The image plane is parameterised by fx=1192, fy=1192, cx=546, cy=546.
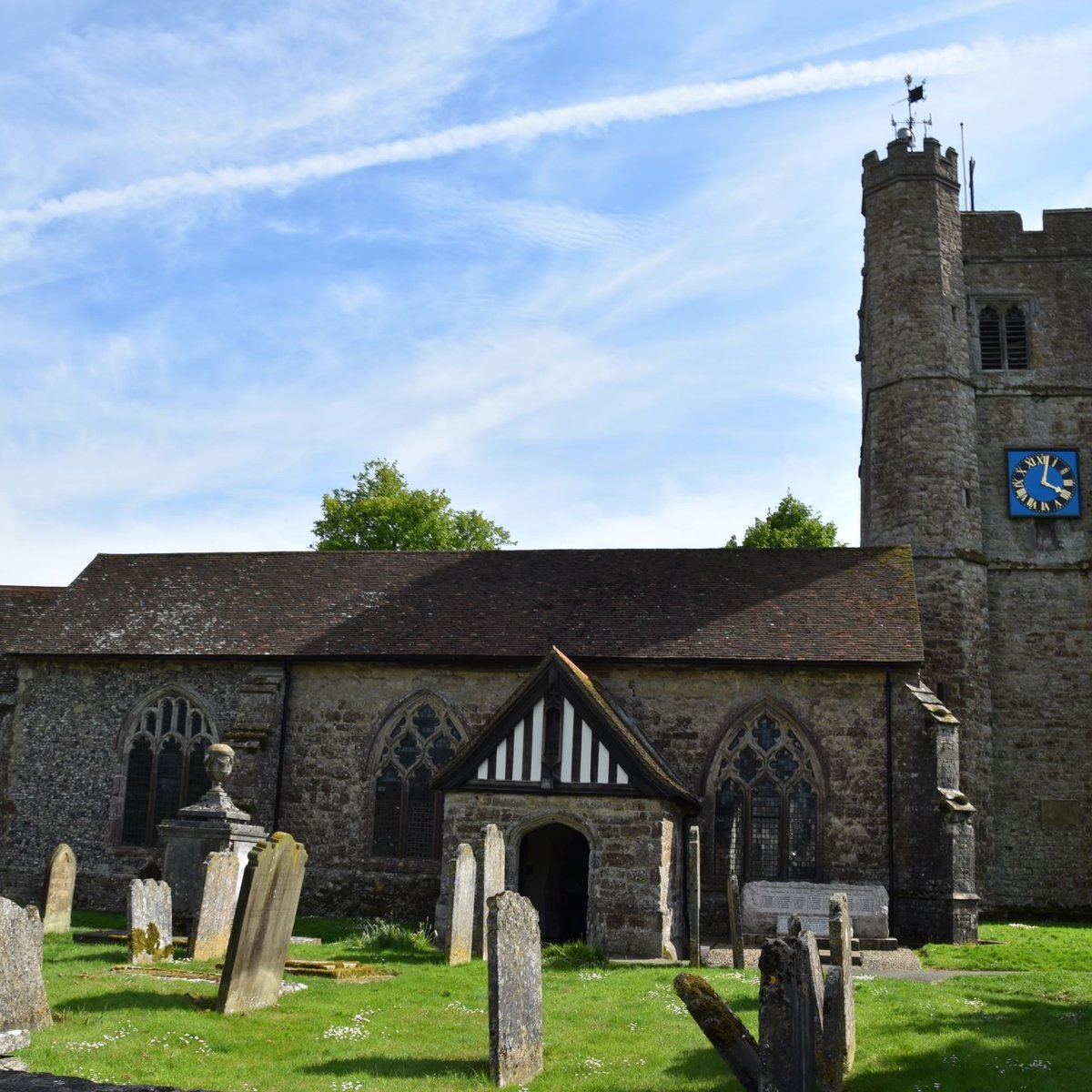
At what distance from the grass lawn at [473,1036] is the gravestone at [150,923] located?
0.51 m

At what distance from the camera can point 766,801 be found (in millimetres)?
20188

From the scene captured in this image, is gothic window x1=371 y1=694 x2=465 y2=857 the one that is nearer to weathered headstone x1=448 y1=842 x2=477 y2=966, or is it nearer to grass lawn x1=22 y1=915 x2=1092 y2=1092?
weathered headstone x1=448 y1=842 x2=477 y2=966

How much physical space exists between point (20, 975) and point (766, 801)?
13.2 metres

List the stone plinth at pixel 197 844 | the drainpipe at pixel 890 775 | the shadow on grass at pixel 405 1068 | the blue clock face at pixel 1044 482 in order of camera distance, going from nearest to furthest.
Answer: the shadow on grass at pixel 405 1068
the stone plinth at pixel 197 844
the drainpipe at pixel 890 775
the blue clock face at pixel 1044 482

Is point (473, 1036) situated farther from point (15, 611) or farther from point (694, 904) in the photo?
point (15, 611)

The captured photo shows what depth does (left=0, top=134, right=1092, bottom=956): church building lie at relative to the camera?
19.1m

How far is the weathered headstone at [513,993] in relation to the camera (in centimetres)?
881

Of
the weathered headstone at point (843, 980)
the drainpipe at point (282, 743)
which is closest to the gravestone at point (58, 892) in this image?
the drainpipe at point (282, 743)

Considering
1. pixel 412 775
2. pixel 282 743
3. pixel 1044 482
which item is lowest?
pixel 412 775

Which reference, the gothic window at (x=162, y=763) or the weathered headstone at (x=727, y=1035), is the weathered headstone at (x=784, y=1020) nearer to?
the weathered headstone at (x=727, y=1035)

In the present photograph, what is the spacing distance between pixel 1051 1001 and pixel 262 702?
562 inches

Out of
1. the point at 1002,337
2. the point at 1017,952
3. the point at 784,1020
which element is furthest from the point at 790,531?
the point at 784,1020

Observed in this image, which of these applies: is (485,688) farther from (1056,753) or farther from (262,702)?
(1056,753)

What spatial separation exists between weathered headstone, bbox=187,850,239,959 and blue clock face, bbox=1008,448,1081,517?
19.4 m
